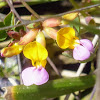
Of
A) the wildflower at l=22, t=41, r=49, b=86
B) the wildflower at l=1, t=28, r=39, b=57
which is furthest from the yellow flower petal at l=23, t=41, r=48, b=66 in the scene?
the wildflower at l=1, t=28, r=39, b=57

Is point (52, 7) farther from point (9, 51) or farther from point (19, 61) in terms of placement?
point (9, 51)

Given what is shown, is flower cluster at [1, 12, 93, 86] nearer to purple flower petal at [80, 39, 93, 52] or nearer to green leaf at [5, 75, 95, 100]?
purple flower petal at [80, 39, 93, 52]

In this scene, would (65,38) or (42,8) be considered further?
(42,8)

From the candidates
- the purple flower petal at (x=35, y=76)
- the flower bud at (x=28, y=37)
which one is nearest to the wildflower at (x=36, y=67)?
the purple flower petal at (x=35, y=76)

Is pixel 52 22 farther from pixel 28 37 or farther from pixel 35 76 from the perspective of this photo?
pixel 35 76

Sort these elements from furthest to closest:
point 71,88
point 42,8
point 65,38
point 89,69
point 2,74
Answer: point 42,8 < point 89,69 < point 2,74 < point 71,88 < point 65,38

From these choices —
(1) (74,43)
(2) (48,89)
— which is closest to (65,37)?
(1) (74,43)

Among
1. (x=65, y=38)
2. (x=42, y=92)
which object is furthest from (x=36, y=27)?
(x=42, y=92)
